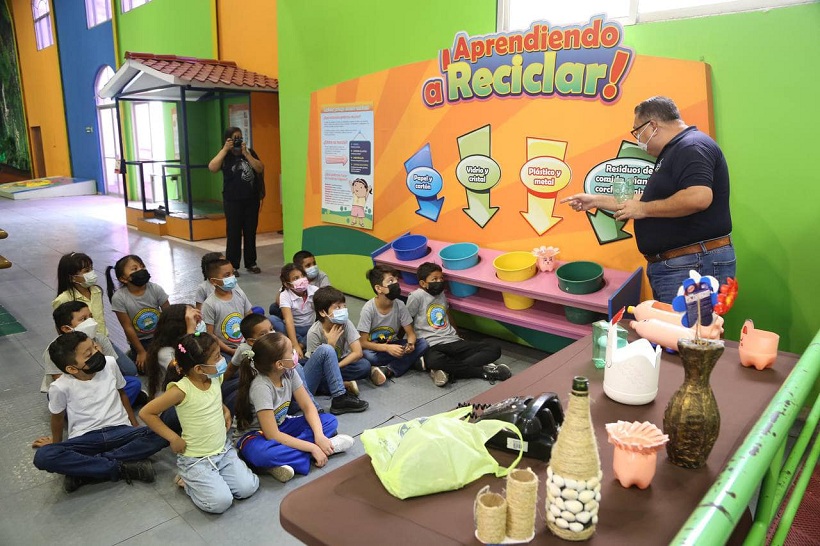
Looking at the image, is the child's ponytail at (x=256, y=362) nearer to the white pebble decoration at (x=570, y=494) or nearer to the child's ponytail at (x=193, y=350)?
the child's ponytail at (x=193, y=350)

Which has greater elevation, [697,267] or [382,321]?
[697,267]

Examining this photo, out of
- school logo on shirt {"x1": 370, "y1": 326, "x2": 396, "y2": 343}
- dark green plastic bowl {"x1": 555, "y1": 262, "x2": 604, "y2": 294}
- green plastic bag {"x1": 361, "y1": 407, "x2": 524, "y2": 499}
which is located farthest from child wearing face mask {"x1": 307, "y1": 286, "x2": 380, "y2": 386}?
green plastic bag {"x1": 361, "y1": 407, "x2": 524, "y2": 499}

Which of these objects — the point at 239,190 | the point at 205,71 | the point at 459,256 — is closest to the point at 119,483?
the point at 459,256

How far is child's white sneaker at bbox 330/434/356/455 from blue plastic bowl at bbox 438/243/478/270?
1.96 meters

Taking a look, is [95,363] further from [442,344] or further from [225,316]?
[442,344]

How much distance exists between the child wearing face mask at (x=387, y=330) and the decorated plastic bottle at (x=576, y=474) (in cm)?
309

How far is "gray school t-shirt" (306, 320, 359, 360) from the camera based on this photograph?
13.4 feet

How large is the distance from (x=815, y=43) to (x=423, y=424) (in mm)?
3388

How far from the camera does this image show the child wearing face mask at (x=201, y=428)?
9.23 feet

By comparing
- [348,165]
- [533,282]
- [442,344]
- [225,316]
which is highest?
[348,165]

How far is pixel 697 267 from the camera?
10.8 feet

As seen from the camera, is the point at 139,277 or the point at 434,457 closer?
the point at 434,457

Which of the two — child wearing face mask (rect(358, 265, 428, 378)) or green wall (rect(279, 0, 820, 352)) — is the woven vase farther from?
child wearing face mask (rect(358, 265, 428, 378))

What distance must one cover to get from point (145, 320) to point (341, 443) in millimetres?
2042
